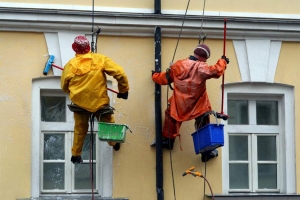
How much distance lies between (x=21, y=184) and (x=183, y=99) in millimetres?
1748

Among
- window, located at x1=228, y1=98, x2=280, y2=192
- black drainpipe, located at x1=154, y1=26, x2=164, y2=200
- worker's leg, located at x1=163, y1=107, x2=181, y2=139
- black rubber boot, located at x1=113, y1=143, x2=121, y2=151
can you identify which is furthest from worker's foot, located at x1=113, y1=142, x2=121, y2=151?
window, located at x1=228, y1=98, x2=280, y2=192

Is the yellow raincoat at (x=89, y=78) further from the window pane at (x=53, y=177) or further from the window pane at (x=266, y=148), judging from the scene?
the window pane at (x=266, y=148)

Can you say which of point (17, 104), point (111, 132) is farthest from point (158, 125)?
point (17, 104)

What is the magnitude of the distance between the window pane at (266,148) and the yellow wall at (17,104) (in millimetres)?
2323

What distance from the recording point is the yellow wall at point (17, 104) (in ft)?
35.0

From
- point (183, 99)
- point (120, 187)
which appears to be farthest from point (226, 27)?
point (120, 187)

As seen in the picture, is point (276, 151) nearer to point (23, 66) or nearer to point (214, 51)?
point (214, 51)

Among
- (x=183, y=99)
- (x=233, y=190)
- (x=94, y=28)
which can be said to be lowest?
(x=233, y=190)

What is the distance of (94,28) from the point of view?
10.9m

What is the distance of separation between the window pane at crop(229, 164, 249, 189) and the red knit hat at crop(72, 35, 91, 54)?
196 centimetres

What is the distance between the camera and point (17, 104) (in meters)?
10.8

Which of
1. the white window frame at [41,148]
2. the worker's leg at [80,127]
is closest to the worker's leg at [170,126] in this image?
the white window frame at [41,148]

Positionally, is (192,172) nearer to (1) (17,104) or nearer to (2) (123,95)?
(2) (123,95)

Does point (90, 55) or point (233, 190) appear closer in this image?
point (90, 55)
